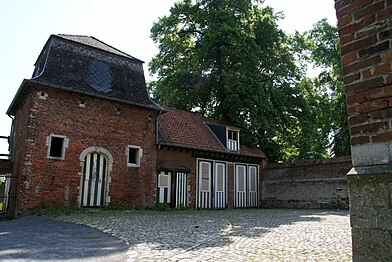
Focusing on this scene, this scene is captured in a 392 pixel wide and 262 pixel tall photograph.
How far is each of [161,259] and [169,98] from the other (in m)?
19.4

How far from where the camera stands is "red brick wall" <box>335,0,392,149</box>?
107 inches

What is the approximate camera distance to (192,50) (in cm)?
2656

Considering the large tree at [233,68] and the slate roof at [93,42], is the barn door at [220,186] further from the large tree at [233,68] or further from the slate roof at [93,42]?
the slate roof at [93,42]

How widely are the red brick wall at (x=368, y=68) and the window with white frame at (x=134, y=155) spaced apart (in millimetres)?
13560

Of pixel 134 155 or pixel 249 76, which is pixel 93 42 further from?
pixel 249 76

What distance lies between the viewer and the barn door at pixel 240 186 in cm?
2027

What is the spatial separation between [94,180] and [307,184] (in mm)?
13008

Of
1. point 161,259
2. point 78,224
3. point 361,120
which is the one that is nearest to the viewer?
point 361,120

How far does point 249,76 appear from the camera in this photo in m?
22.8

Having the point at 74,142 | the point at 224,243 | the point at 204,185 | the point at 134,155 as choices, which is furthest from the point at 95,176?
the point at 224,243

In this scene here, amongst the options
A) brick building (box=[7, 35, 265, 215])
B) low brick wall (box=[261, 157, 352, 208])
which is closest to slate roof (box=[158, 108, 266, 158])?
brick building (box=[7, 35, 265, 215])

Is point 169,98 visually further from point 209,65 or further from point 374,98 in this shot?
point 374,98

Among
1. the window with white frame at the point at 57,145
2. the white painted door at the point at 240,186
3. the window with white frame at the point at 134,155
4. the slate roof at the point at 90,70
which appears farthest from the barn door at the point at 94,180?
the white painted door at the point at 240,186

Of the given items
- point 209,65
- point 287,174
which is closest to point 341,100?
point 287,174
